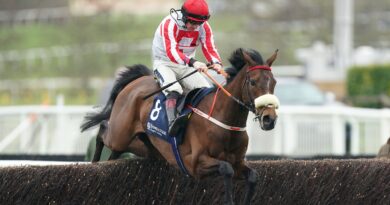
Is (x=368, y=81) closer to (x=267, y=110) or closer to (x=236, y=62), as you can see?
(x=236, y=62)

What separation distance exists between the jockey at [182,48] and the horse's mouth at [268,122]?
0.80 meters

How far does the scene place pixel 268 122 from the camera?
25.5ft

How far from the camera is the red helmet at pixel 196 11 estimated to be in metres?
8.57

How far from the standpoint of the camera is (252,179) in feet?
27.3

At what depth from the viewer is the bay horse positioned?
807 centimetres

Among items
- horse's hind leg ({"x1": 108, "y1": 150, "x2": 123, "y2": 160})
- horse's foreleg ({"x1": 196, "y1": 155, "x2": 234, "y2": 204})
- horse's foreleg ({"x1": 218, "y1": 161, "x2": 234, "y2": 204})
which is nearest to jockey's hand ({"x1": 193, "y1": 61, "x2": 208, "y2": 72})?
horse's foreleg ({"x1": 196, "y1": 155, "x2": 234, "y2": 204})

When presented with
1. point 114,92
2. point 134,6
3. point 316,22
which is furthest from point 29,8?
point 114,92

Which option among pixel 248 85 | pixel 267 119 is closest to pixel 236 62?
pixel 248 85

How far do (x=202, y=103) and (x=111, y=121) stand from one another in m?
1.30

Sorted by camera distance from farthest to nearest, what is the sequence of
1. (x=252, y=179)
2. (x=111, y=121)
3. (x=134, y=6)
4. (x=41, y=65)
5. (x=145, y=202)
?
(x=134, y=6) → (x=41, y=65) → (x=111, y=121) → (x=145, y=202) → (x=252, y=179)

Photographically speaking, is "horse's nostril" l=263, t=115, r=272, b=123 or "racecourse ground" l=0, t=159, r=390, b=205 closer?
"horse's nostril" l=263, t=115, r=272, b=123

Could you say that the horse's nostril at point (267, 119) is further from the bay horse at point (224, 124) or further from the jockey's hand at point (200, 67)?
the jockey's hand at point (200, 67)

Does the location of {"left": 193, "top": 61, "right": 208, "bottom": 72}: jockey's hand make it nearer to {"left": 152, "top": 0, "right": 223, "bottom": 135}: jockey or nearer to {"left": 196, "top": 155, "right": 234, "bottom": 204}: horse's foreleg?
{"left": 152, "top": 0, "right": 223, "bottom": 135}: jockey

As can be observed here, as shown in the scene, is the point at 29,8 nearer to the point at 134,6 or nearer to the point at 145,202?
the point at 134,6
